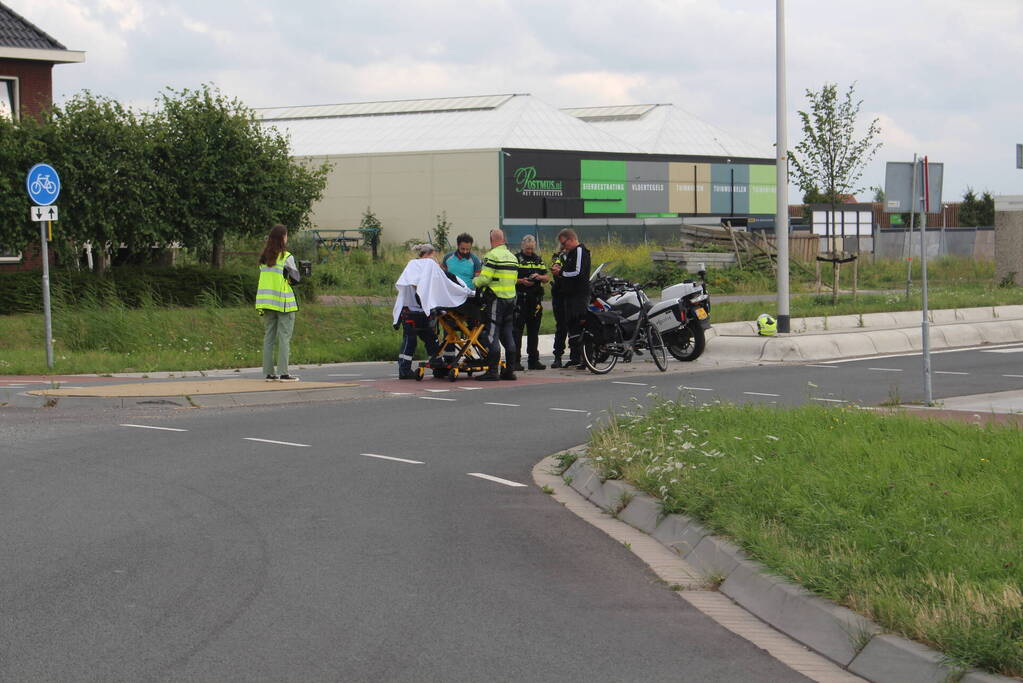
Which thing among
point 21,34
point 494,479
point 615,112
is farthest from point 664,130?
point 494,479

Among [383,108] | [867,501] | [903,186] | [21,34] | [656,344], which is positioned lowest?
[867,501]

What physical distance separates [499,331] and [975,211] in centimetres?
6629

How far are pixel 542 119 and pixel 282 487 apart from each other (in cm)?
6093

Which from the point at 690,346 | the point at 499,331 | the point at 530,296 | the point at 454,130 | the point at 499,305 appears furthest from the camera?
the point at 454,130

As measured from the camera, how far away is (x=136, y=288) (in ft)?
93.5

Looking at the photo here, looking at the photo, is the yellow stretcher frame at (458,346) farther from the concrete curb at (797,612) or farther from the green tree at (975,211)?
the green tree at (975,211)

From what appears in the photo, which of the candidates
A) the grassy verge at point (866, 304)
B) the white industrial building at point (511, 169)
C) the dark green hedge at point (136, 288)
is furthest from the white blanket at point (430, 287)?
the white industrial building at point (511, 169)

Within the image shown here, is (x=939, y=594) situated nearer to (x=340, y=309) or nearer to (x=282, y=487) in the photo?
(x=282, y=487)

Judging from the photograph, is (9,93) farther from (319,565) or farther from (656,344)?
(319,565)


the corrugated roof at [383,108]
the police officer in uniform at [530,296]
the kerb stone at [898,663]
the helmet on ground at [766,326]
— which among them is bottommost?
the kerb stone at [898,663]

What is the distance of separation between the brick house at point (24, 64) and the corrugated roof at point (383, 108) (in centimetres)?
3254

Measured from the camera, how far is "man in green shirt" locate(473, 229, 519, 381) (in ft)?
56.9

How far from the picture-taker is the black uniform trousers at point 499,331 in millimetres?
17516

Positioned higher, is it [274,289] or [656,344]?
[274,289]
